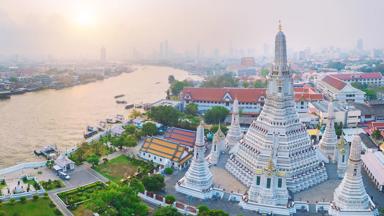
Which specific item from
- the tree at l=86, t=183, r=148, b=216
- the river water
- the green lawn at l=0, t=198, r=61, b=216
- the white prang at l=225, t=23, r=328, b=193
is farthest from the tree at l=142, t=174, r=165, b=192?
the river water

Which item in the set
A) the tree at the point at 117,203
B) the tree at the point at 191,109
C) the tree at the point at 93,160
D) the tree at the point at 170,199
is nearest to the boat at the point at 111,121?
the tree at the point at 191,109

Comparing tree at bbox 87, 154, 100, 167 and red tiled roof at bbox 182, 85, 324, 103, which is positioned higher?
red tiled roof at bbox 182, 85, 324, 103

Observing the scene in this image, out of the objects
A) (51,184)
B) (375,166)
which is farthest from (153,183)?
(375,166)

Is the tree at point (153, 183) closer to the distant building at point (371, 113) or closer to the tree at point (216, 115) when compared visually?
the tree at point (216, 115)

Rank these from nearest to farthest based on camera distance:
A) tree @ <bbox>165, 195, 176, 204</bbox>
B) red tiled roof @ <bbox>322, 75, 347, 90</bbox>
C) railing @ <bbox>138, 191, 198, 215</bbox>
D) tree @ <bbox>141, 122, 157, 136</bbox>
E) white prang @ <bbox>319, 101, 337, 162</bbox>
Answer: railing @ <bbox>138, 191, 198, 215</bbox> < tree @ <bbox>165, 195, 176, 204</bbox> < white prang @ <bbox>319, 101, 337, 162</bbox> < tree @ <bbox>141, 122, 157, 136</bbox> < red tiled roof @ <bbox>322, 75, 347, 90</bbox>

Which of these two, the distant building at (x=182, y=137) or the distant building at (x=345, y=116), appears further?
the distant building at (x=345, y=116)

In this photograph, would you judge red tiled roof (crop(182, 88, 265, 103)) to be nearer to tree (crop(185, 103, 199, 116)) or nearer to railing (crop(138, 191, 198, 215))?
tree (crop(185, 103, 199, 116))
